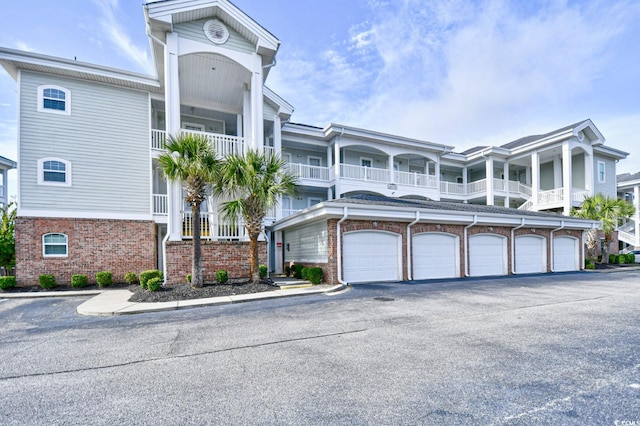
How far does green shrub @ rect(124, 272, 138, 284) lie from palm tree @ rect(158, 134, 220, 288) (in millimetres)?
4688

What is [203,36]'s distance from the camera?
511 inches

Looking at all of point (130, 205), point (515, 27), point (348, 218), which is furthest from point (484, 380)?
point (130, 205)

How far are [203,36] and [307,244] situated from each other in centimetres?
989

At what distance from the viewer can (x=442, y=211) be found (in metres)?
13.5

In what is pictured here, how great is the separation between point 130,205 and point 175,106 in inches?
209

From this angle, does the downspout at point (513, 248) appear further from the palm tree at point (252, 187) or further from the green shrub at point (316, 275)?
the palm tree at point (252, 187)

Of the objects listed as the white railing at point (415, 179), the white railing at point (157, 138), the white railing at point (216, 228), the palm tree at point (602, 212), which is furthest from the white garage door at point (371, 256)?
the palm tree at point (602, 212)

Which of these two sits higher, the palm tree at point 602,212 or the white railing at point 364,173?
the white railing at point 364,173

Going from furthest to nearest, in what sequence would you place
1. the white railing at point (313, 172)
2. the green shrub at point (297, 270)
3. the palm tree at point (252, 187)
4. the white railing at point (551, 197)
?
the white railing at point (551, 197) < the white railing at point (313, 172) < the green shrub at point (297, 270) < the palm tree at point (252, 187)

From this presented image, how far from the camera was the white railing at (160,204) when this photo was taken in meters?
14.9

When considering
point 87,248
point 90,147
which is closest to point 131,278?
point 87,248

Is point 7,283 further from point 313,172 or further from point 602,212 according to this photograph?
point 602,212

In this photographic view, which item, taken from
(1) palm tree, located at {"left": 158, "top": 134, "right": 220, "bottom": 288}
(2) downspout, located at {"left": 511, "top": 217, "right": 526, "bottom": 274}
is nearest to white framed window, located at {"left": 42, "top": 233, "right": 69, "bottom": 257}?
(1) palm tree, located at {"left": 158, "top": 134, "right": 220, "bottom": 288}

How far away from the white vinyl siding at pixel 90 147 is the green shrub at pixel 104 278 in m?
2.82
